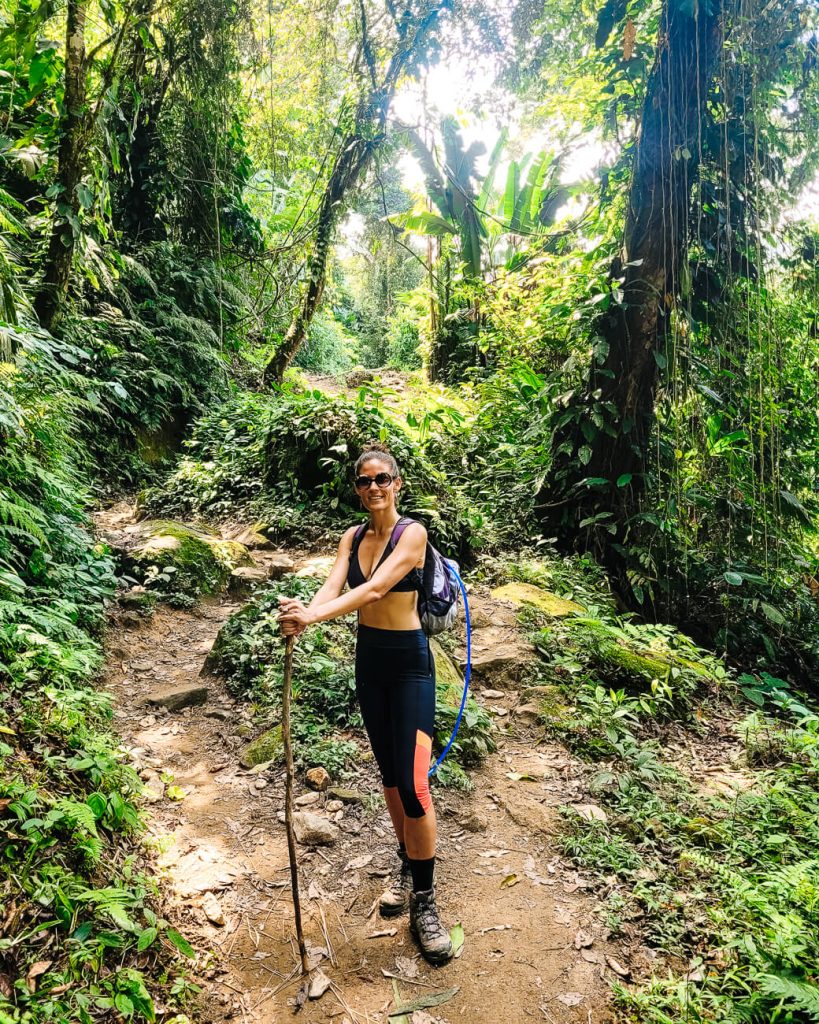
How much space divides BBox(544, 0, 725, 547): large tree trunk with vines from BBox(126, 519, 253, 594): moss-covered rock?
4043 millimetres

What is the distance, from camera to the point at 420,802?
8.74ft

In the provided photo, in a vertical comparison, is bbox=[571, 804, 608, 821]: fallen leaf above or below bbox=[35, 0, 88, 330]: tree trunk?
below

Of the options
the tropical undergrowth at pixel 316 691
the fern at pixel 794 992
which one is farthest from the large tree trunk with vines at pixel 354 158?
the fern at pixel 794 992

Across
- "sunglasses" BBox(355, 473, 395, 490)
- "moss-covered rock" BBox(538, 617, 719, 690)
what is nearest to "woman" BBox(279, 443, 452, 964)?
"sunglasses" BBox(355, 473, 395, 490)

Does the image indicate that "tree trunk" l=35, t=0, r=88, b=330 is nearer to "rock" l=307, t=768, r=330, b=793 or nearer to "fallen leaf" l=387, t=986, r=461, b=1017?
"rock" l=307, t=768, r=330, b=793

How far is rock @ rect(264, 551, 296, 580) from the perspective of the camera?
262 inches

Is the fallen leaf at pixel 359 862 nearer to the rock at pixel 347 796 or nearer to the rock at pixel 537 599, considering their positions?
the rock at pixel 347 796

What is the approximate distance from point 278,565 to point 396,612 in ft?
14.0

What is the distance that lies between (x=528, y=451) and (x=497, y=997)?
22.1ft

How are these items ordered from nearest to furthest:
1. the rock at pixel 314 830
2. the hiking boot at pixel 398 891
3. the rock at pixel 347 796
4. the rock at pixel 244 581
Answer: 1. the hiking boot at pixel 398 891
2. the rock at pixel 314 830
3. the rock at pixel 347 796
4. the rock at pixel 244 581

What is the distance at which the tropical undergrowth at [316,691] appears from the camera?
400 cm

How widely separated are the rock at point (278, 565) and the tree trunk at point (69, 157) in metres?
3.42

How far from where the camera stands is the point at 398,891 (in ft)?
10.1

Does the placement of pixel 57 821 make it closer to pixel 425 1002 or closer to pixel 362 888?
pixel 362 888
